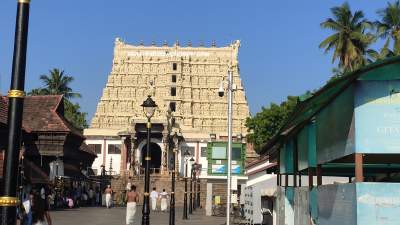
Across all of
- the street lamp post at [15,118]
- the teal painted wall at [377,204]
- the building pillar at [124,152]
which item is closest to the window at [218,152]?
the teal painted wall at [377,204]

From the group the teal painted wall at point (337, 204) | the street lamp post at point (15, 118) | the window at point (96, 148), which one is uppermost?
the window at point (96, 148)

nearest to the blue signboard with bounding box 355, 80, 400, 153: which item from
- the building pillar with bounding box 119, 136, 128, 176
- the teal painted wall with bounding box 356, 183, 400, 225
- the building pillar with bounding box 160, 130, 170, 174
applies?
the teal painted wall with bounding box 356, 183, 400, 225

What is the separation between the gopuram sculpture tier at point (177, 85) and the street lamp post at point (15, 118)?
86.4 meters

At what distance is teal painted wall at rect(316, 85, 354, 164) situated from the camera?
671 cm

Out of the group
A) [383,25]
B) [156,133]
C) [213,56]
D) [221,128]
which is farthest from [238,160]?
[213,56]

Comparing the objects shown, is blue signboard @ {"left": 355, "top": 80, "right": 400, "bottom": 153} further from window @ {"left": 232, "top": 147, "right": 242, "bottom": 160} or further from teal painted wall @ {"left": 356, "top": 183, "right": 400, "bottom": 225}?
window @ {"left": 232, "top": 147, "right": 242, "bottom": 160}

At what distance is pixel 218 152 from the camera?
23344 mm

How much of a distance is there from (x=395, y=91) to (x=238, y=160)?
1628 cm

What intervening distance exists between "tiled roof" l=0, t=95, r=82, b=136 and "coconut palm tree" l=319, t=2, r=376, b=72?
2229cm

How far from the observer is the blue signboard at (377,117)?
6.44 meters

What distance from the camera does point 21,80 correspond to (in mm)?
5117

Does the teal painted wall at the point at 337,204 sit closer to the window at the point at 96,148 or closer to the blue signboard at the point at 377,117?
the blue signboard at the point at 377,117

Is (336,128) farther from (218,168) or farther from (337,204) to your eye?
(218,168)

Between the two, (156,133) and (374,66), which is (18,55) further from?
(156,133)
